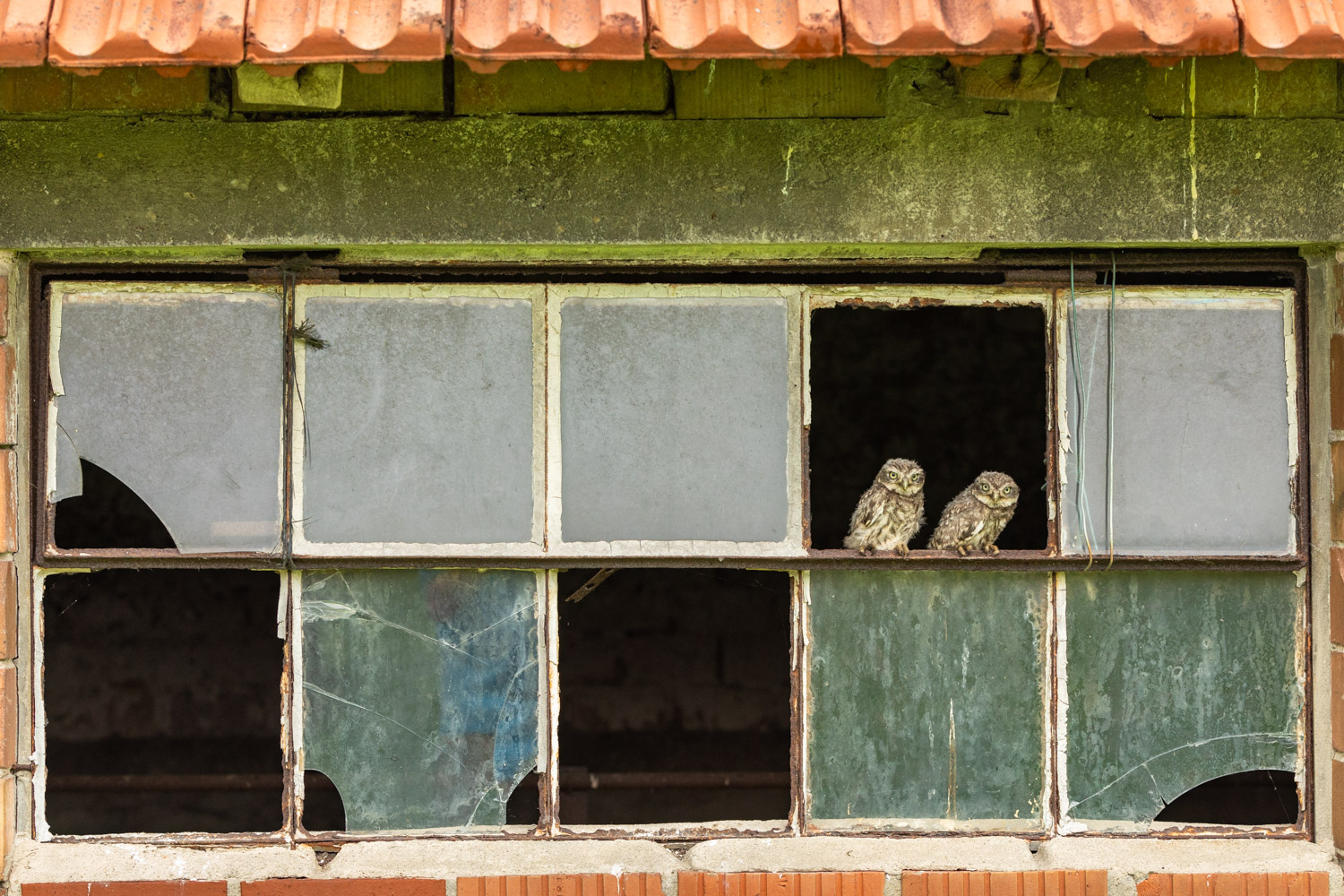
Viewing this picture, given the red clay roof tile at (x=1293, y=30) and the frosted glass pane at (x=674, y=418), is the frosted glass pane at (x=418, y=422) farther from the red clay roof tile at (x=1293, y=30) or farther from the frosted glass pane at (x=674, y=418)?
the red clay roof tile at (x=1293, y=30)

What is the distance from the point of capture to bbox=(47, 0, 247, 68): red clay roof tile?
1.99 meters

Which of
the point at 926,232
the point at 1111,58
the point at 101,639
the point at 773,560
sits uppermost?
the point at 1111,58

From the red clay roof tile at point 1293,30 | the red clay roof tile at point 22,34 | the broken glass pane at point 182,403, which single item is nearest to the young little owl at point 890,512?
the red clay roof tile at point 1293,30

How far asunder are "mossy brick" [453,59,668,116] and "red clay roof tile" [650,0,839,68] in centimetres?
44

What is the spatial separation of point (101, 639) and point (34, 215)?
18.4 ft

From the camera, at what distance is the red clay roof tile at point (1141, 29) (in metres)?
1.99

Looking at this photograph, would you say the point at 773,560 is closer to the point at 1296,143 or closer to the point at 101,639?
the point at 1296,143

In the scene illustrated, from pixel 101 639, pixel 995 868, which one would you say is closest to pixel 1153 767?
pixel 995 868

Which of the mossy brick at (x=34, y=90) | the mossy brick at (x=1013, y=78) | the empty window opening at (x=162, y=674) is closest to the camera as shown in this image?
the mossy brick at (x=1013, y=78)

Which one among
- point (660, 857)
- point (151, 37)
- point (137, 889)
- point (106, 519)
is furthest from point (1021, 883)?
point (106, 519)

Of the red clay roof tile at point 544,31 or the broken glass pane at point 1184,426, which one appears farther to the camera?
the broken glass pane at point 1184,426

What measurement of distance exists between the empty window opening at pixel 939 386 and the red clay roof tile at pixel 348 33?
4806 millimetres

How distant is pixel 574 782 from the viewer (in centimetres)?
577

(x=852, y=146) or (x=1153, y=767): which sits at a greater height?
(x=852, y=146)
